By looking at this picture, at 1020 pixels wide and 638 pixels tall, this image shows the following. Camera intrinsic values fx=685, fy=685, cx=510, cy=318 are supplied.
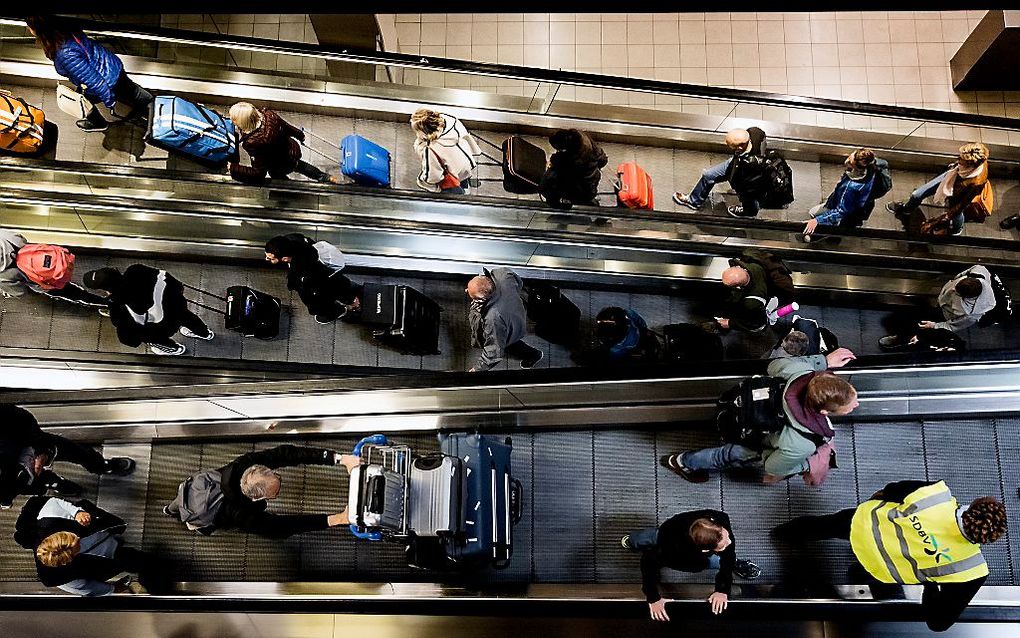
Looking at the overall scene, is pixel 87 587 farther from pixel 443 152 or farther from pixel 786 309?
pixel 786 309

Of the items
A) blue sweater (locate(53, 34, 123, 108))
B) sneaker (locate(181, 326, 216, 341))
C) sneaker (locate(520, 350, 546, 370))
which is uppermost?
blue sweater (locate(53, 34, 123, 108))

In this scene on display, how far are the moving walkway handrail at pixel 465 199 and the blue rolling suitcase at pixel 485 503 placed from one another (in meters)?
2.22

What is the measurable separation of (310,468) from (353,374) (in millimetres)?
1237

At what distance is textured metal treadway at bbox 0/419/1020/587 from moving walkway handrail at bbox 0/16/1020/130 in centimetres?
331

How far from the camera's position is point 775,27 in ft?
34.4

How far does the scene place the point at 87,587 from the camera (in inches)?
205

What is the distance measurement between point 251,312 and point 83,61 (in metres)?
2.43

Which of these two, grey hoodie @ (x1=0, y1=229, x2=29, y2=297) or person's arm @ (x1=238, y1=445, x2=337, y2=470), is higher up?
grey hoodie @ (x1=0, y1=229, x2=29, y2=297)

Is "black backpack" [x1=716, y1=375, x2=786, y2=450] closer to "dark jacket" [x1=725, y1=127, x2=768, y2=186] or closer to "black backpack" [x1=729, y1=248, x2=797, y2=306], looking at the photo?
"black backpack" [x1=729, y1=248, x2=797, y2=306]

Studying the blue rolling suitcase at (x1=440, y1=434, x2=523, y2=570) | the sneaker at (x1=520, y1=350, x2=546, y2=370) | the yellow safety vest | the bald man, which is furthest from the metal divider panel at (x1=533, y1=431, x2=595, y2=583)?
the bald man

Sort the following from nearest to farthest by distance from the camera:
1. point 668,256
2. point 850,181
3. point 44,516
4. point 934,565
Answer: point 934,565 < point 44,516 < point 850,181 < point 668,256

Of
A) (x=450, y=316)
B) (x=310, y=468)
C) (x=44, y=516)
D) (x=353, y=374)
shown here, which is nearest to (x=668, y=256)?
(x=450, y=316)

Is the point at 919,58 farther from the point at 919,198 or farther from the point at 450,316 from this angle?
the point at 450,316

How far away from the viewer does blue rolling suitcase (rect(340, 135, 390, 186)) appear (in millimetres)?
6219
